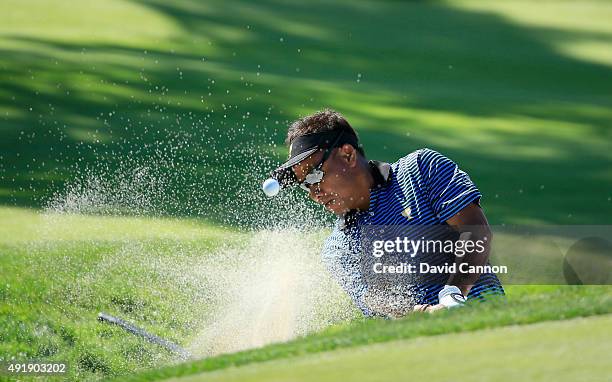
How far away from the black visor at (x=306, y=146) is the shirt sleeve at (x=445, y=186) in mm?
323

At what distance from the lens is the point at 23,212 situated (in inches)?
291

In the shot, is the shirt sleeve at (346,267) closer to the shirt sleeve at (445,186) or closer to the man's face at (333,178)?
the man's face at (333,178)

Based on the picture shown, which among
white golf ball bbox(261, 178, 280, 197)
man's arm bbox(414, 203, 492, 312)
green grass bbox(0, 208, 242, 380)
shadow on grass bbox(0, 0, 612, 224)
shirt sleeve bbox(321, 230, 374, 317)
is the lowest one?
green grass bbox(0, 208, 242, 380)

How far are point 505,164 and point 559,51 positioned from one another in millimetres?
2961

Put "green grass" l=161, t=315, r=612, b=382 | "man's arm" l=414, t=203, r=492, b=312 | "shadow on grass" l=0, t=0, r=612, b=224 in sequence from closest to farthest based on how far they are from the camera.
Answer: "green grass" l=161, t=315, r=612, b=382 → "man's arm" l=414, t=203, r=492, b=312 → "shadow on grass" l=0, t=0, r=612, b=224

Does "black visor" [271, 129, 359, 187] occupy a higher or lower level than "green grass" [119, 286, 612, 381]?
higher

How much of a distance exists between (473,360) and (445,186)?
148 centimetres

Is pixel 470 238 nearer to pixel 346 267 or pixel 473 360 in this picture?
pixel 346 267

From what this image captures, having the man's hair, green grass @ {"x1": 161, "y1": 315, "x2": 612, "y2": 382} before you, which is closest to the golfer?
the man's hair

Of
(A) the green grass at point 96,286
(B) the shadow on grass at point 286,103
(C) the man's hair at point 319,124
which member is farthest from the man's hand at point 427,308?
(B) the shadow on grass at point 286,103

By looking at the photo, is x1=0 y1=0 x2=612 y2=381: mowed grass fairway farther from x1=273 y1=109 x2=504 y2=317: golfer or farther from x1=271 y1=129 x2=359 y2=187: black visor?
x1=271 y1=129 x2=359 y2=187: black visor

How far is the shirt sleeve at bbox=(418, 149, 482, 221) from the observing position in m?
4.48

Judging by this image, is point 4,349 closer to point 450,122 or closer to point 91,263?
point 91,263

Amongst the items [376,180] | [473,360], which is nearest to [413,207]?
[376,180]
